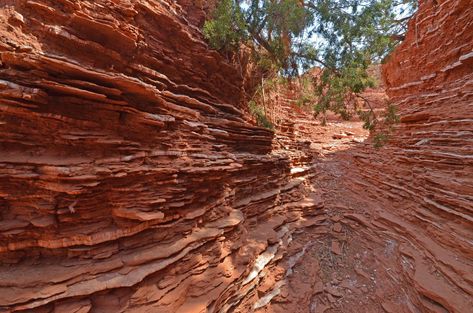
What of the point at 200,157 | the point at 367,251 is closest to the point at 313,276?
the point at 367,251

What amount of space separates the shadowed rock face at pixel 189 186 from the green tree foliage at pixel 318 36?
1.22 meters

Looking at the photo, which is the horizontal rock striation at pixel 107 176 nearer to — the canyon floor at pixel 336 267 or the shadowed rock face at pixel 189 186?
the shadowed rock face at pixel 189 186

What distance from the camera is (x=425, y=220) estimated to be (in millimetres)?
6559

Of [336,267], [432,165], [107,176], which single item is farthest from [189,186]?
[432,165]

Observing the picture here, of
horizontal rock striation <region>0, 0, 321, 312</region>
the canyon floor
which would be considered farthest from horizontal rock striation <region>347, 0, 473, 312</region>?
horizontal rock striation <region>0, 0, 321, 312</region>

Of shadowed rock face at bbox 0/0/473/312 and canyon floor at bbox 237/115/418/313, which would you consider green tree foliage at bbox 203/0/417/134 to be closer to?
shadowed rock face at bbox 0/0/473/312

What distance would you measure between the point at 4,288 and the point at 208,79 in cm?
705

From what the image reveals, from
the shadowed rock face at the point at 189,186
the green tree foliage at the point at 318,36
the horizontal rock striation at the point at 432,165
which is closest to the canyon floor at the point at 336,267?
the shadowed rock face at the point at 189,186

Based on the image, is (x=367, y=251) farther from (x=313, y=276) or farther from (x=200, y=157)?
(x=200, y=157)

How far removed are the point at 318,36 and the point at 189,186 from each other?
8.19 m

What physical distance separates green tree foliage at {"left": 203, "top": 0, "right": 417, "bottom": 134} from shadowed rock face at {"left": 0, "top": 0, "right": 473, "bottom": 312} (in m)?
1.22

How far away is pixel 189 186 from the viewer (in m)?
5.20

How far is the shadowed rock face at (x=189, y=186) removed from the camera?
362cm

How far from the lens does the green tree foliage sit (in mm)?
7766
